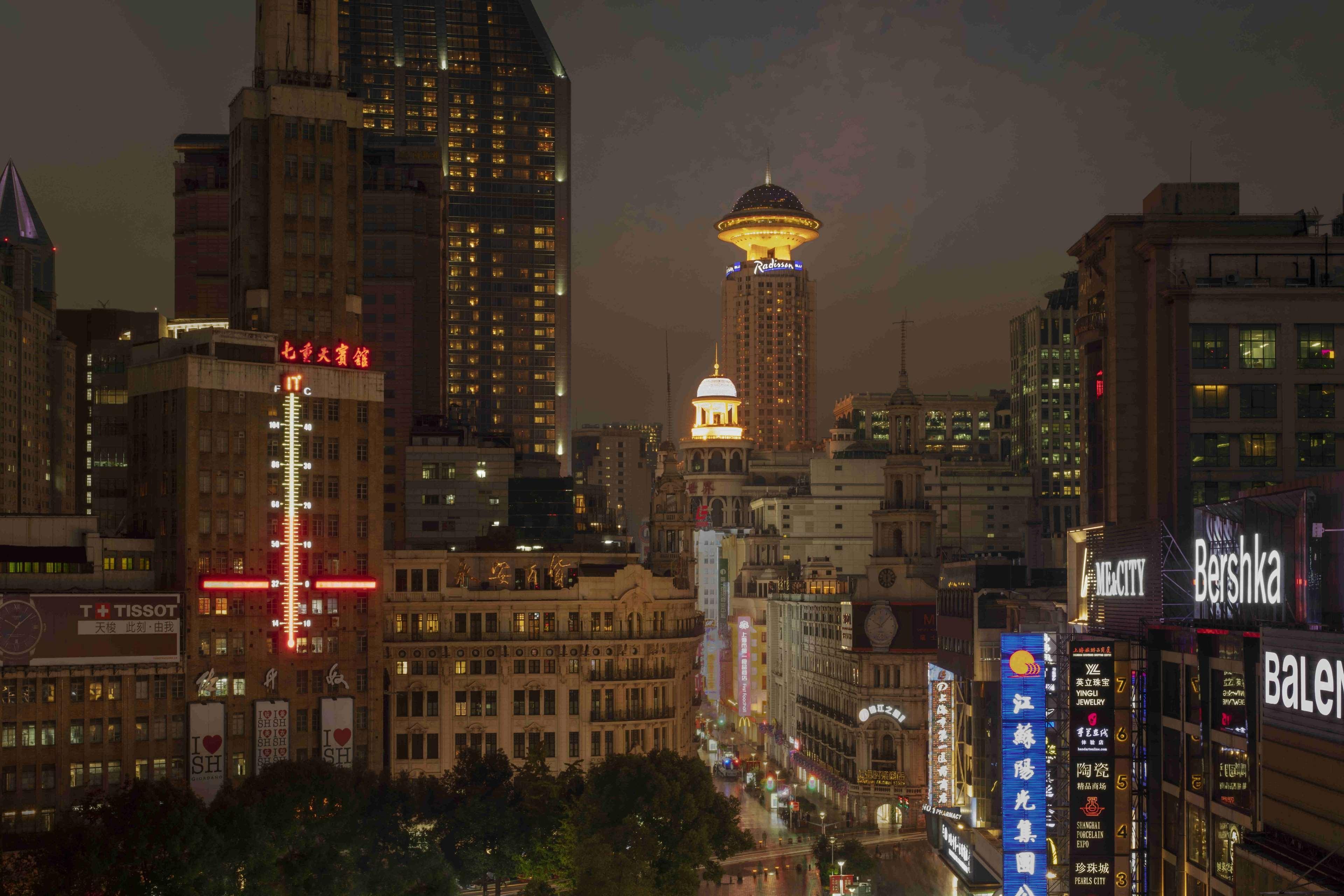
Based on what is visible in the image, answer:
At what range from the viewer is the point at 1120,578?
82.7m

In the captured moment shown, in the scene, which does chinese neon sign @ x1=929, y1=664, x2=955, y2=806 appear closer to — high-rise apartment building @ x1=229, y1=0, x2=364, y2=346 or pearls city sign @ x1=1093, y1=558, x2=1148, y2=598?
high-rise apartment building @ x1=229, y1=0, x2=364, y2=346

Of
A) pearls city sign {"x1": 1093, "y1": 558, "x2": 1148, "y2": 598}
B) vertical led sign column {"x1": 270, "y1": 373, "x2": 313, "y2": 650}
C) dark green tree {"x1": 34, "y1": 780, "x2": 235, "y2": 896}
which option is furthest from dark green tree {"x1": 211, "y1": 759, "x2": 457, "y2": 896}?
pearls city sign {"x1": 1093, "y1": 558, "x2": 1148, "y2": 598}

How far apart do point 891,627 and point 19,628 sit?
90047mm

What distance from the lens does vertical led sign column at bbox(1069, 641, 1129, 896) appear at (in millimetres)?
77125

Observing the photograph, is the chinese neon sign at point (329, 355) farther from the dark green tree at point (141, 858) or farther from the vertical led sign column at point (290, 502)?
the dark green tree at point (141, 858)

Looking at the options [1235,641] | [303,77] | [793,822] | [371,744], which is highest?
[303,77]

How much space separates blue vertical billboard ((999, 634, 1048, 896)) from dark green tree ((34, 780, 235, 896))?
140 feet

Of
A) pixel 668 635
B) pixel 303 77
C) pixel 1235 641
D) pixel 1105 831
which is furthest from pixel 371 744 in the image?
pixel 1235 641

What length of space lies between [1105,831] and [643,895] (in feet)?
122

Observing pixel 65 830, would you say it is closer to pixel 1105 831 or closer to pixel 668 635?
pixel 1105 831

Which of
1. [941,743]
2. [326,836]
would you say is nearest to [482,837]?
[326,836]

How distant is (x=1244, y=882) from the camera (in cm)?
5531

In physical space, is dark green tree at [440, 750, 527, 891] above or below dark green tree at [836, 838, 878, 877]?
above

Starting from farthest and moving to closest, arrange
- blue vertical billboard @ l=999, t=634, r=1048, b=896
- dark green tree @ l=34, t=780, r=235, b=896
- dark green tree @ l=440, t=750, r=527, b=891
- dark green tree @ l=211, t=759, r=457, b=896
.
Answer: dark green tree @ l=440, t=750, r=527, b=891, dark green tree @ l=211, t=759, r=457, b=896, dark green tree @ l=34, t=780, r=235, b=896, blue vertical billboard @ l=999, t=634, r=1048, b=896
